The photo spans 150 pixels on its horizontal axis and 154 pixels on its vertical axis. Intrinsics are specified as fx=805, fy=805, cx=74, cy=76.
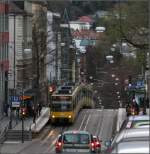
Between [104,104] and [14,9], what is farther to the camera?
[104,104]

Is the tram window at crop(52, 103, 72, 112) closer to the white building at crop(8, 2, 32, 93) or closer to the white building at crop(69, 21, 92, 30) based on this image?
the white building at crop(8, 2, 32, 93)

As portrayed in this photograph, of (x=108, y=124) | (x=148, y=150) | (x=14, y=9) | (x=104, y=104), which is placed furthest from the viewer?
(x=104, y=104)

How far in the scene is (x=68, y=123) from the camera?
186 feet

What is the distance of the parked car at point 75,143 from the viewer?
30.5 m

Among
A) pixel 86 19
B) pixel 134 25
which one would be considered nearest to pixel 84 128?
pixel 134 25

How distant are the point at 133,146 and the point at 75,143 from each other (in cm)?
1917

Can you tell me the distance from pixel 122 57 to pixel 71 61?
6.22m

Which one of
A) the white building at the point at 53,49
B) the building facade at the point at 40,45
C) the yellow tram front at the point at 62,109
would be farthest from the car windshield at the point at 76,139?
the white building at the point at 53,49

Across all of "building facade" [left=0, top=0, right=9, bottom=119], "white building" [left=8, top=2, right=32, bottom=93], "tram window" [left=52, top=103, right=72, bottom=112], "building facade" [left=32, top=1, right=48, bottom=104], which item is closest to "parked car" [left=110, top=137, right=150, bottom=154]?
"tram window" [left=52, top=103, right=72, bottom=112]

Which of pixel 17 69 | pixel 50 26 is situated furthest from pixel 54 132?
pixel 50 26

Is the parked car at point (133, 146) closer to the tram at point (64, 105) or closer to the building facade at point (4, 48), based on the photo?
the tram at point (64, 105)

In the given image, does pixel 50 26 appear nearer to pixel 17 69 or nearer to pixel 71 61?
pixel 71 61

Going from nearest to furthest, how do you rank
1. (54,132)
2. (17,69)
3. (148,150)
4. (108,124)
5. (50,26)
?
(148,150)
(54,132)
(108,124)
(17,69)
(50,26)

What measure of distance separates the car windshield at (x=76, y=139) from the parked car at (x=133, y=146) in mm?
18553
